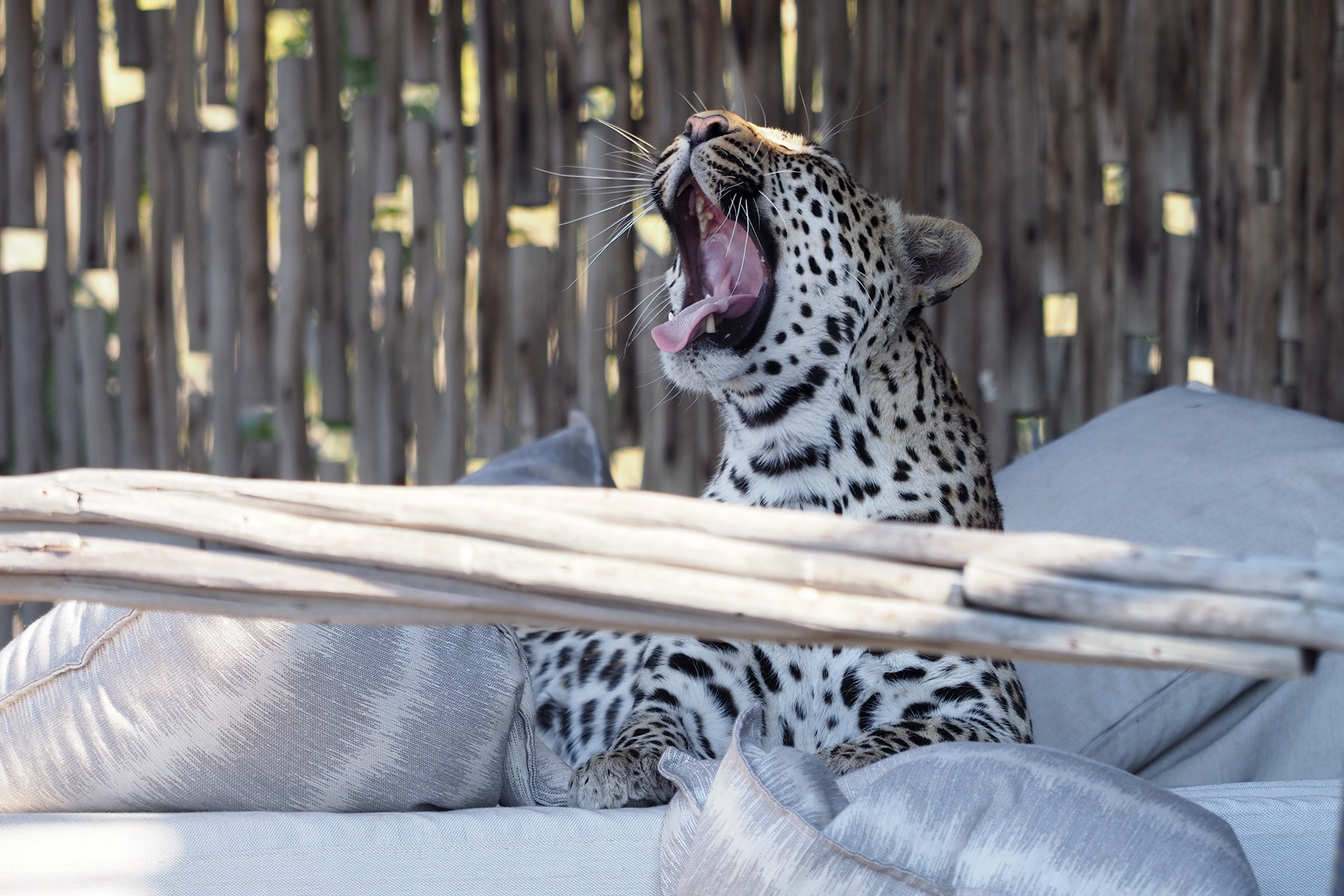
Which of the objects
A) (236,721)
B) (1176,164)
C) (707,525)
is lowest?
(236,721)

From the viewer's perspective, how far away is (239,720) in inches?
43.6

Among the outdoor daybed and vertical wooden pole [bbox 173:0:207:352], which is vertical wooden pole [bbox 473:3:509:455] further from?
the outdoor daybed

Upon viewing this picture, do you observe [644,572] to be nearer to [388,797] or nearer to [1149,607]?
[1149,607]

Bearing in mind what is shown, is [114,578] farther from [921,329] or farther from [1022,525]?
[1022,525]

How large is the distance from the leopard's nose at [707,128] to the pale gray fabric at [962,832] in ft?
3.23

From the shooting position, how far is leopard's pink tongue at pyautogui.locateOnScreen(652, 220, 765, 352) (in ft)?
5.30

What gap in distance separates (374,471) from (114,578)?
217cm

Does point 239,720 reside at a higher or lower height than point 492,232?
lower

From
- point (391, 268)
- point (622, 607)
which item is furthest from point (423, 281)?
point (622, 607)

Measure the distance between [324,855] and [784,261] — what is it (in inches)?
38.2

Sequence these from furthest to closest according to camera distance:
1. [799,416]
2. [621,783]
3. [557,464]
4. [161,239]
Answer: [161,239] → [557,464] → [799,416] → [621,783]

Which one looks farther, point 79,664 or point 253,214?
point 253,214

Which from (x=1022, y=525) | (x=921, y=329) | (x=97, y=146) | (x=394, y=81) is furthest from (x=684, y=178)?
(x=97, y=146)

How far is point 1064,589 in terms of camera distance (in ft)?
1.90
